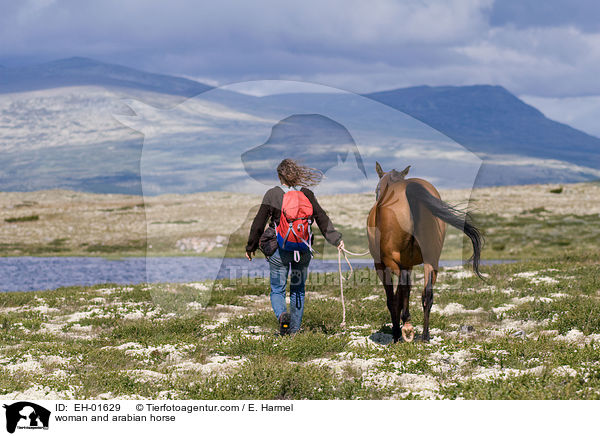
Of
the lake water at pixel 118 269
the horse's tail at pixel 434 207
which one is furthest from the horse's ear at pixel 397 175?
the lake water at pixel 118 269

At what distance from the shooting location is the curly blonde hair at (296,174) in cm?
1008

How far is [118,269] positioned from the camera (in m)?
35.2

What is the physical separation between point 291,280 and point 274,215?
1332 millimetres

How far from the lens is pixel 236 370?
8484mm

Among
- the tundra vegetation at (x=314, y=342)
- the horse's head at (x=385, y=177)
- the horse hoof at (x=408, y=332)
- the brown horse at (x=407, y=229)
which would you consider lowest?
the tundra vegetation at (x=314, y=342)

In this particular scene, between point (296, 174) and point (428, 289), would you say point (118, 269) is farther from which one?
point (428, 289)

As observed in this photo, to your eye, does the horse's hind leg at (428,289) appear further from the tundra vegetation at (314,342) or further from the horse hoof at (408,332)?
the horse hoof at (408,332)

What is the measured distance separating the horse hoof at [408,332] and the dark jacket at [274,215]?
197 centimetres

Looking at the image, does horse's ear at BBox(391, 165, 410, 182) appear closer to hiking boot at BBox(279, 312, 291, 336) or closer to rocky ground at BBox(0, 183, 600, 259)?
hiking boot at BBox(279, 312, 291, 336)

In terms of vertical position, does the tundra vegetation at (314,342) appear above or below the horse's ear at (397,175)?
below

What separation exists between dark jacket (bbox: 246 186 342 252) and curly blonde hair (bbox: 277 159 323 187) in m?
0.16

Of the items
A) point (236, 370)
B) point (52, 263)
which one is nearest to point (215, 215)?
point (52, 263)
